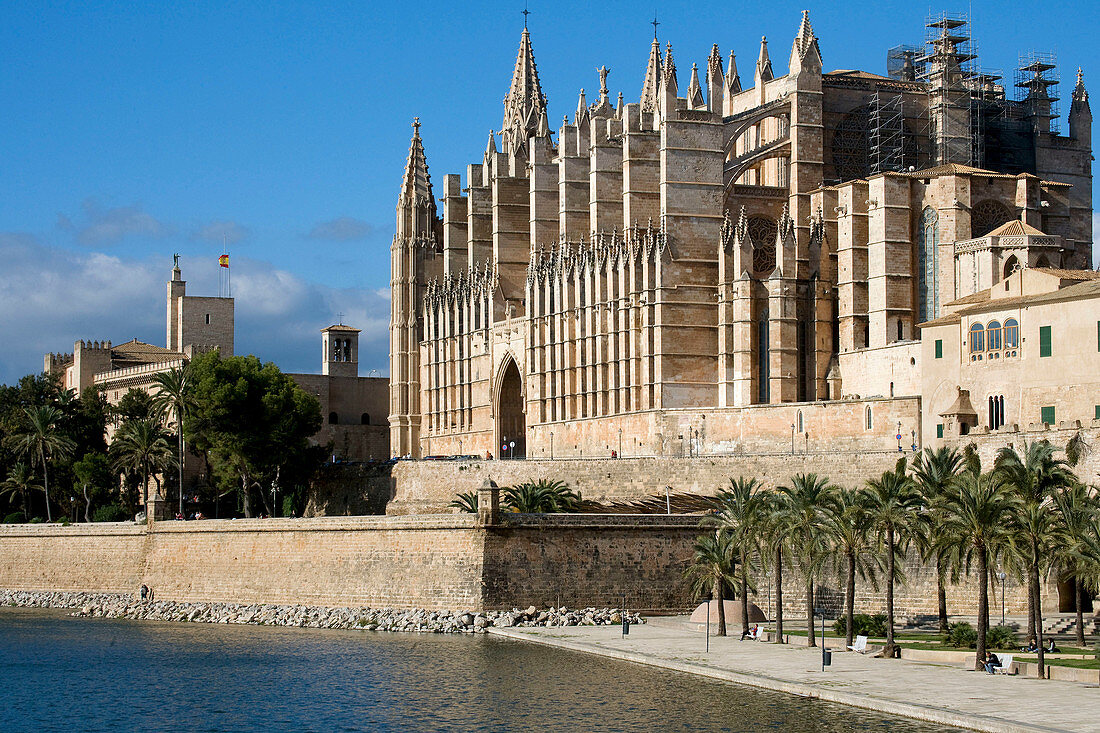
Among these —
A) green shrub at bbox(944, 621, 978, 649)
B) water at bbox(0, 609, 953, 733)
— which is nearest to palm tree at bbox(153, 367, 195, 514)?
water at bbox(0, 609, 953, 733)

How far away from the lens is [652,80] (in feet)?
222

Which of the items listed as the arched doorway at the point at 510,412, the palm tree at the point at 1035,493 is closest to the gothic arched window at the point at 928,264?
the palm tree at the point at 1035,493

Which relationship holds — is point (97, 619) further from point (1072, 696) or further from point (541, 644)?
point (1072, 696)

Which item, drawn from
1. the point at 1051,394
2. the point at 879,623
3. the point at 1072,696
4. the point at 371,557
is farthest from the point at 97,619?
the point at 1072,696

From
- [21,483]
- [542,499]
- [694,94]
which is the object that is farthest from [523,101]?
[542,499]

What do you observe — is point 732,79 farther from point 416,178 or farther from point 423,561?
point 423,561

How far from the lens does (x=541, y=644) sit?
39.4 m

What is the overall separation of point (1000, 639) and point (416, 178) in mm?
48621

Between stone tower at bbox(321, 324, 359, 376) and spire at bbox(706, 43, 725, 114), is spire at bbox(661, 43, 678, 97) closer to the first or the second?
spire at bbox(706, 43, 725, 114)

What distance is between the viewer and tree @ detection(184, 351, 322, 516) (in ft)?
205

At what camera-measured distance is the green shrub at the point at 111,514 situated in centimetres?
6359

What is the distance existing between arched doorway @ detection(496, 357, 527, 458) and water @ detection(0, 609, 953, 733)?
84.2 ft

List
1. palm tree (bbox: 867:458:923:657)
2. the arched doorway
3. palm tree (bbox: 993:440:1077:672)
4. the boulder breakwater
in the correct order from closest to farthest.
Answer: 1. palm tree (bbox: 993:440:1077:672)
2. palm tree (bbox: 867:458:923:657)
3. the boulder breakwater
4. the arched doorway

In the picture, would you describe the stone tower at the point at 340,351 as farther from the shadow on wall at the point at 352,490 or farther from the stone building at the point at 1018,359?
the stone building at the point at 1018,359
